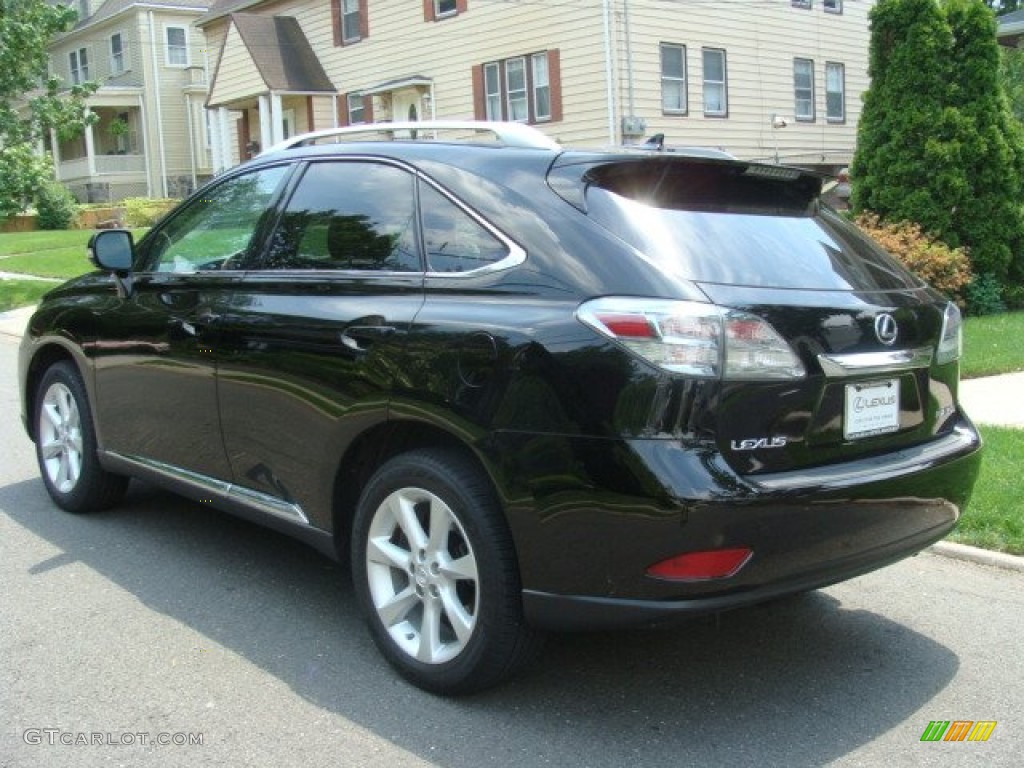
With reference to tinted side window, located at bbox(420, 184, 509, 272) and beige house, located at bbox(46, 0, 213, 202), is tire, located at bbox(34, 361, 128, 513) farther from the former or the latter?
beige house, located at bbox(46, 0, 213, 202)

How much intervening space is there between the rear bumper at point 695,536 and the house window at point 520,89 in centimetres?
1825

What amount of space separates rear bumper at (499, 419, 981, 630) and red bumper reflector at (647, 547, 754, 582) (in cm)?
2

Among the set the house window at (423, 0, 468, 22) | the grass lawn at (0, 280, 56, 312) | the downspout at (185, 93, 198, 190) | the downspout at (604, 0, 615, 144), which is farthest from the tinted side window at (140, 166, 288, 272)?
A: the downspout at (185, 93, 198, 190)

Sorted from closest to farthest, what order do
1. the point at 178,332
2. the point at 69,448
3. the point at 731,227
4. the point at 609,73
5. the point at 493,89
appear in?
the point at 731,227
the point at 178,332
the point at 69,448
the point at 609,73
the point at 493,89

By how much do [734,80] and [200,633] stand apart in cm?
2045

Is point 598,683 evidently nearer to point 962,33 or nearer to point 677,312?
point 677,312

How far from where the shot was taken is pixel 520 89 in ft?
70.8

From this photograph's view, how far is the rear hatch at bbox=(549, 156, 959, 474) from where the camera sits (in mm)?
3074

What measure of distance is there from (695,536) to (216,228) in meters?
2.87

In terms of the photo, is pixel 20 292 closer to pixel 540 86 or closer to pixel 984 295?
pixel 540 86

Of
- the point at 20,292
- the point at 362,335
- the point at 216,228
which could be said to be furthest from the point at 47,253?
the point at 362,335

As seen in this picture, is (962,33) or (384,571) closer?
(384,571)

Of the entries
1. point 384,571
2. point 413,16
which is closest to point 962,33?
point 384,571

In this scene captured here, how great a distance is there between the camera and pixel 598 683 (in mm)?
3701
